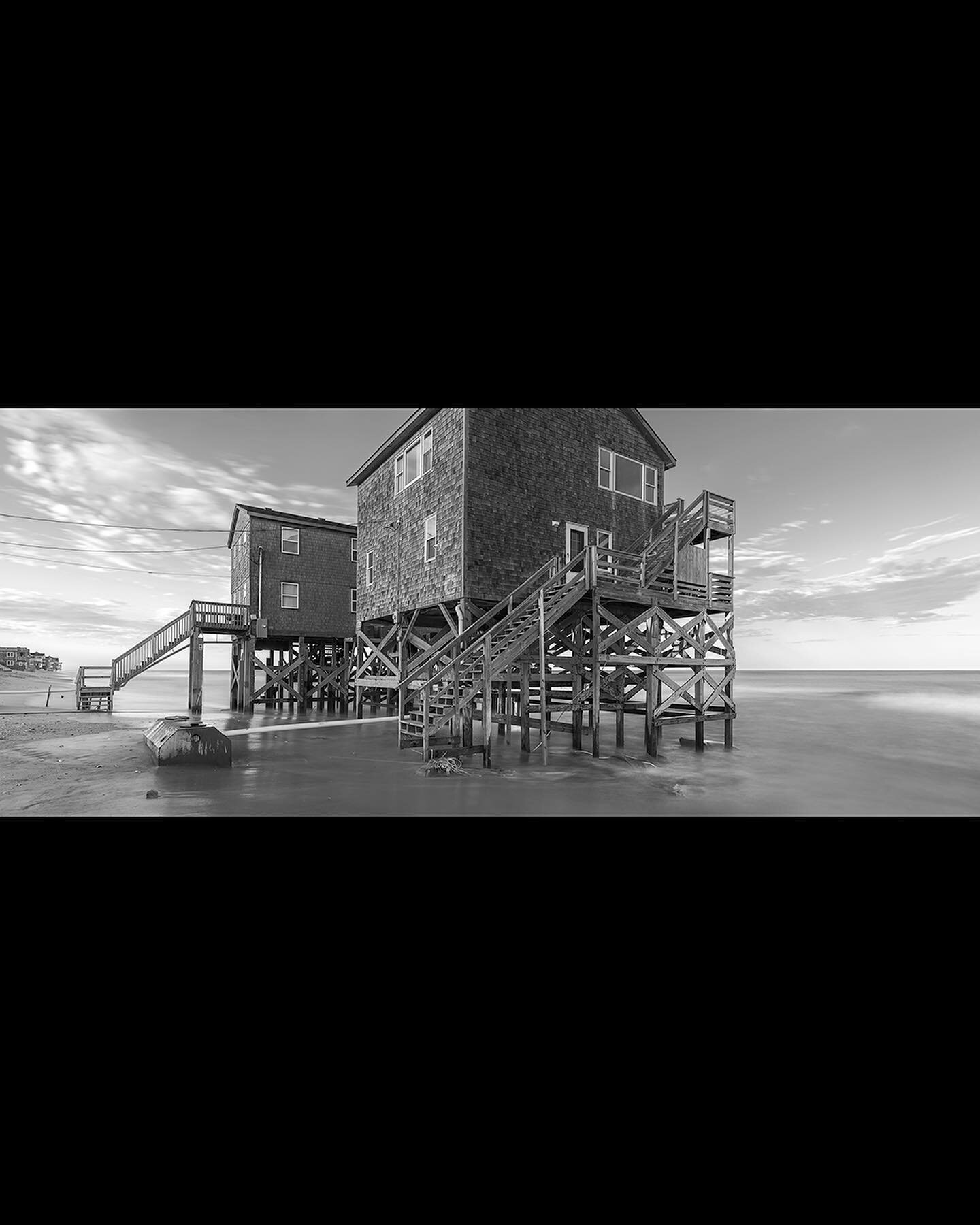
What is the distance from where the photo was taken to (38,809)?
25.6 feet

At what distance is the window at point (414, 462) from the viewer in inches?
589

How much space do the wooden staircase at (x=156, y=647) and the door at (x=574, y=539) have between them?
13.8 meters

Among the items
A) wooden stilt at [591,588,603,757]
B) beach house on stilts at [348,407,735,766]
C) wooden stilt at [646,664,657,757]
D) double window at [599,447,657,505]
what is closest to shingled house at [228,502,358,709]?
beach house on stilts at [348,407,735,766]

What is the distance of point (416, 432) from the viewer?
1583 centimetres

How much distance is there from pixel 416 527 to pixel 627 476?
6552 millimetres

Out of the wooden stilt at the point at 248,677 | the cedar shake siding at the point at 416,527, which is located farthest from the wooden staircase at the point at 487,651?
the wooden stilt at the point at 248,677

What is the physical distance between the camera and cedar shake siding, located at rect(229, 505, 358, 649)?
22500mm

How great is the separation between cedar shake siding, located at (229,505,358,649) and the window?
27.3 ft

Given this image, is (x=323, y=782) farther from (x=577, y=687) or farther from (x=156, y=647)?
(x=156, y=647)

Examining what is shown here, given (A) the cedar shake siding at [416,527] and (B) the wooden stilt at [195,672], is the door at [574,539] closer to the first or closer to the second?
(A) the cedar shake siding at [416,527]
